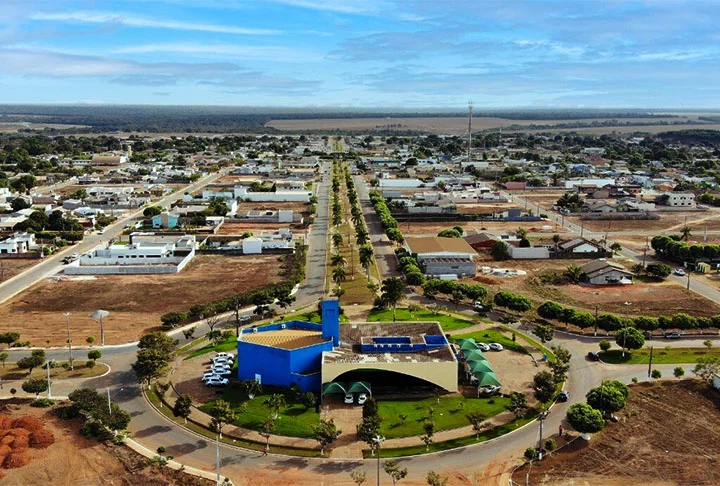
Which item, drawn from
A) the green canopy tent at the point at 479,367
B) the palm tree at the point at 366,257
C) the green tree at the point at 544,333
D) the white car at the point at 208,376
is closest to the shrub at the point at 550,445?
the green canopy tent at the point at 479,367

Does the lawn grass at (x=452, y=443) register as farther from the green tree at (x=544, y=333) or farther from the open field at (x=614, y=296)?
the open field at (x=614, y=296)

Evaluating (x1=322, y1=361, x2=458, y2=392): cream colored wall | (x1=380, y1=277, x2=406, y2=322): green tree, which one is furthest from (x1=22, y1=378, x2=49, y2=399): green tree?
(x1=380, y1=277, x2=406, y2=322): green tree

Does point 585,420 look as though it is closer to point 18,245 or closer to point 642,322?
point 642,322

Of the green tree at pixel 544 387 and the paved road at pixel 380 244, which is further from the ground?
the paved road at pixel 380 244

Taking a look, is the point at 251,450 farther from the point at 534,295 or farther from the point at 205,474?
the point at 534,295

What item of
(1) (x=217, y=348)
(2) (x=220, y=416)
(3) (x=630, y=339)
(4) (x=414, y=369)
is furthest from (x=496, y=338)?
(2) (x=220, y=416)

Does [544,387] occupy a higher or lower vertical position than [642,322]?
lower
